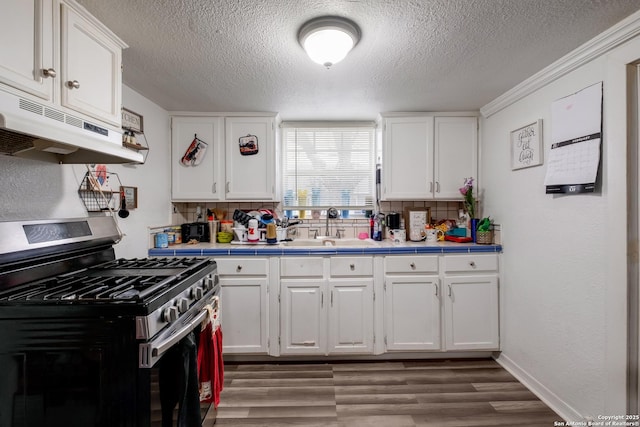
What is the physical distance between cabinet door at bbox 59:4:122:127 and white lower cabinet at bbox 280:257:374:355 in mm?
1493

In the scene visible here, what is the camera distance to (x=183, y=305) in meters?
1.23

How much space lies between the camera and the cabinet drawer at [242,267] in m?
2.26

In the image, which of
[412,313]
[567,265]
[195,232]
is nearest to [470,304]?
[412,313]

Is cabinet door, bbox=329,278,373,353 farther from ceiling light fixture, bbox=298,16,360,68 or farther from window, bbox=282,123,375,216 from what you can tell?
ceiling light fixture, bbox=298,16,360,68

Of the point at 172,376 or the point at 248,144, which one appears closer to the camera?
the point at 172,376

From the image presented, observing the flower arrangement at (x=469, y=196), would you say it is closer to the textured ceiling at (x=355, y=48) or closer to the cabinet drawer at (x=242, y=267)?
the textured ceiling at (x=355, y=48)

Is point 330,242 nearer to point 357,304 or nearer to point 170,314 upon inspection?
point 357,304

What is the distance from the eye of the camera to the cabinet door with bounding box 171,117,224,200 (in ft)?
8.48

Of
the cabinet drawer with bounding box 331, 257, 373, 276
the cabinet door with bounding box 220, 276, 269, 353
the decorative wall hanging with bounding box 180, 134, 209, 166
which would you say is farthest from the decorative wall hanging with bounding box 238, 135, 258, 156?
the cabinet drawer with bounding box 331, 257, 373, 276

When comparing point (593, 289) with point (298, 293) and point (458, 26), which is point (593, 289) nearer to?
point (458, 26)

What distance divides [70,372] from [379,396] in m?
1.73

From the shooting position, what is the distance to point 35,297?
103 cm

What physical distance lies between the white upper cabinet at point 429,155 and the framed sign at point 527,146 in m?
0.46

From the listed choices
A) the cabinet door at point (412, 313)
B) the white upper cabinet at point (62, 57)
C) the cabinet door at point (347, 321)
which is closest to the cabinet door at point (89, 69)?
the white upper cabinet at point (62, 57)
